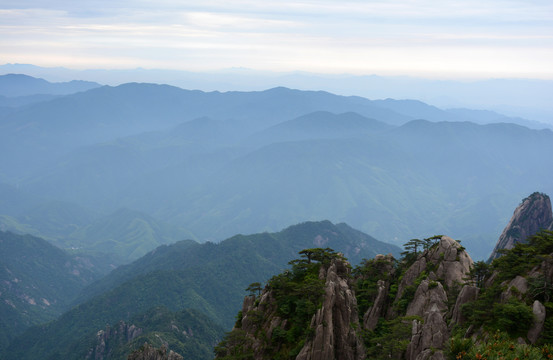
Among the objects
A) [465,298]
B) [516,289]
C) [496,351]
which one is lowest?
[465,298]

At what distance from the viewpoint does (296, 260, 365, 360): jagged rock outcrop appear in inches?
1751

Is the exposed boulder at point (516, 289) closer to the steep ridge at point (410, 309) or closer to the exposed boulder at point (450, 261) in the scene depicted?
the steep ridge at point (410, 309)

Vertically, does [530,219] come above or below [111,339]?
above

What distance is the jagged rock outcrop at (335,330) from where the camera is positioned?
4447 cm

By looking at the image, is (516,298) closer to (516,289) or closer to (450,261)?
(516,289)

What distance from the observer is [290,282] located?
5353 centimetres

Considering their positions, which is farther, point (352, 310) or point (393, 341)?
point (352, 310)

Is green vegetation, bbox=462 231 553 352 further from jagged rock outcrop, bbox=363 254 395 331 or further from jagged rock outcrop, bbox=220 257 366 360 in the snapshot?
jagged rock outcrop, bbox=363 254 395 331

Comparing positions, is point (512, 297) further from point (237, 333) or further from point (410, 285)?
point (237, 333)

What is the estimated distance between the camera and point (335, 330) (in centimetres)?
4675

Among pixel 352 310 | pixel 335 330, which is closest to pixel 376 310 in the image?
pixel 352 310

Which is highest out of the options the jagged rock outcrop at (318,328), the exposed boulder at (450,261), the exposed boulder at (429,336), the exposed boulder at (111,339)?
the exposed boulder at (450,261)

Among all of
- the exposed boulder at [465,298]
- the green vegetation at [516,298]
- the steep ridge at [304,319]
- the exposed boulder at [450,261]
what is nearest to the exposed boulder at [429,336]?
the exposed boulder at [465,298]

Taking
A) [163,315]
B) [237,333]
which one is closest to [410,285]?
[237,333]
